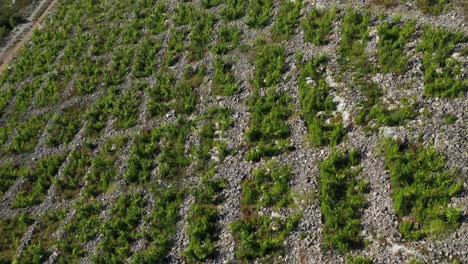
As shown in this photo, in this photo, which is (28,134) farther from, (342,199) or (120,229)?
(342,199)

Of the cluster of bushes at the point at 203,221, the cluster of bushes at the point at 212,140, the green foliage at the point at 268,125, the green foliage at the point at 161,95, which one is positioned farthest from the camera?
the green foliage at the point at 161,95

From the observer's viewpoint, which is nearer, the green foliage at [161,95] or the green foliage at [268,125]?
the green foliage at [268,125]

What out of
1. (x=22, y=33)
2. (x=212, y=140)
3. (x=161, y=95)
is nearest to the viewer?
(x=212, y=140)

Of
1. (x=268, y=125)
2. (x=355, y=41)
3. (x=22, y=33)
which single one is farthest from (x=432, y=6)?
(x=22, y=33)

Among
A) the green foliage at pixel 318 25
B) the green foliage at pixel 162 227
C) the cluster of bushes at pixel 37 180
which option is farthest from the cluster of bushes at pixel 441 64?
the cluster of bushes at pixel 37 180

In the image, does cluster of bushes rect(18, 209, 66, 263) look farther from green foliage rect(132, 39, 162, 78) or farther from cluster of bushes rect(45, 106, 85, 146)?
green foliage rect(132, 39, 162, 78)

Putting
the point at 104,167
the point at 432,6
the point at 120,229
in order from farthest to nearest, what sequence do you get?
the point at 104,167 → the point at 432,6 → the point at 120,229

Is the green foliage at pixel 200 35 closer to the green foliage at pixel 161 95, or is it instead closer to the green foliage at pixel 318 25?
the green foliage at pixel 161 95
